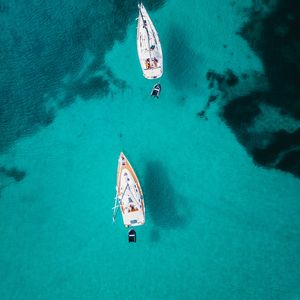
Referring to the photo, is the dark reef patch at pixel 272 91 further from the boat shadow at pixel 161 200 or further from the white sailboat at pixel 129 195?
the white sailboat at pixel 129 195

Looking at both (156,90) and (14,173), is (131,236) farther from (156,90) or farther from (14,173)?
(156,90)

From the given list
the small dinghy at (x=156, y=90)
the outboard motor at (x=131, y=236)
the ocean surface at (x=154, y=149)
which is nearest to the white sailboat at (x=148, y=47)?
the small dinghy at (x=156, y=90)

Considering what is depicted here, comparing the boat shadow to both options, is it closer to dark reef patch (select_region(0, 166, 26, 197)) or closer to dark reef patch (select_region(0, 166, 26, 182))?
dark reef patch (select_region(0, 166, 26, 182))

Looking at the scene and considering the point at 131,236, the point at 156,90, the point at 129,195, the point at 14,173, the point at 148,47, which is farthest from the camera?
the point at 14,173

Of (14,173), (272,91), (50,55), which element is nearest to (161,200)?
(272,91)

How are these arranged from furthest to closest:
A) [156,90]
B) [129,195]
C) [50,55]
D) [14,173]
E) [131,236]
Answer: [14,173] → [50,55] → [131,236] → [156,90] → [129,195]

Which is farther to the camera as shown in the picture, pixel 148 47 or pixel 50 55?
pixel 50 55

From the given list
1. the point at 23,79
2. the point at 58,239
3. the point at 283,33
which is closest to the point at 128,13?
the point at 23,79

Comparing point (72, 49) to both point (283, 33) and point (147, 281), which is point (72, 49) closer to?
point (283, 33)
